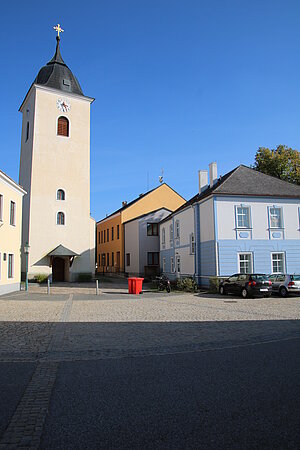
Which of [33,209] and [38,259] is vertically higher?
[33,209]

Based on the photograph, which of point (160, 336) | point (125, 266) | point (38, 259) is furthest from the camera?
point (125, 266)

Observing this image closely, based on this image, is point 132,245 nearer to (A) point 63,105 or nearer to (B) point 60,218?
(B) point 60,218

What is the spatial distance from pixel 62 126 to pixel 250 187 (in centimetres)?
2024

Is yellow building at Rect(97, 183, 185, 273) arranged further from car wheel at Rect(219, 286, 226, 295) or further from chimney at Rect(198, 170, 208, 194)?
car wheel at Rect(219, 286, 226, 295)

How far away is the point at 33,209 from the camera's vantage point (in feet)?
113

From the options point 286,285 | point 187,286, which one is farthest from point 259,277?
point 187,286

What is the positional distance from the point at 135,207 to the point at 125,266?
7.65 m

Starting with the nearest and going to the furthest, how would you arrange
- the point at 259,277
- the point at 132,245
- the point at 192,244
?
the point at 259,277 → the point at 192,244 → the point at 132,245

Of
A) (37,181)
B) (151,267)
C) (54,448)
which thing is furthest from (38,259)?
(54,448)

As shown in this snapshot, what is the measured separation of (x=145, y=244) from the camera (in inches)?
1683

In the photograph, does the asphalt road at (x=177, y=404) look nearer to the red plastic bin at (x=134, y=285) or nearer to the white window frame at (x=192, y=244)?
the red plastic bin at (x=134, y=285)

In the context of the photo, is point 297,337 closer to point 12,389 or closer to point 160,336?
point 160,336

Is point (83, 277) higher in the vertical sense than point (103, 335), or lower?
higher

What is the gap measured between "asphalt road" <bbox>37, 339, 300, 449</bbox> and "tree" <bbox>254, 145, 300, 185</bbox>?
1350 inches
